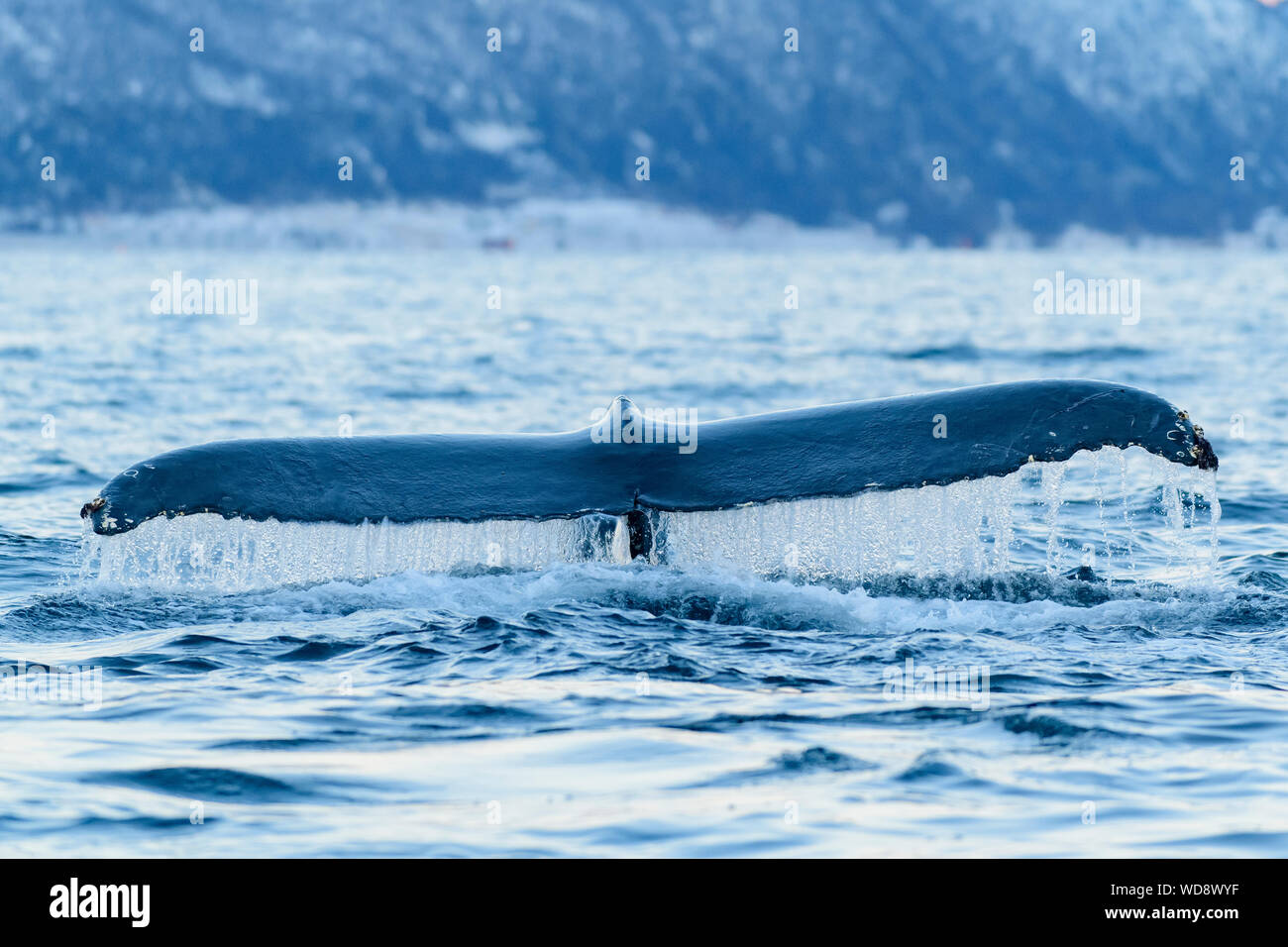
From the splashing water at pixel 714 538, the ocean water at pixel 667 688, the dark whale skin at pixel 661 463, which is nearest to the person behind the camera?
the ocean water at pixel 667 688

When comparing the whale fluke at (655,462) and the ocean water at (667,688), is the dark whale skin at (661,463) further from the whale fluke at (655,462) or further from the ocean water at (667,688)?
the ocean water at (667,688)

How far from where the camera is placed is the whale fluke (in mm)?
7258

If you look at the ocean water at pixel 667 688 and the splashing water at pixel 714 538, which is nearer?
the ocean water at pixel 667 688

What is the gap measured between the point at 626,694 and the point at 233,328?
3490 centimetres

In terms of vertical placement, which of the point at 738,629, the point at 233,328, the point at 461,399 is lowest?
the point at 738,629

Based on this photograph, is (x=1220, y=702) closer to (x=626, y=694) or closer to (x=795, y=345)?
(x=626, y=694)

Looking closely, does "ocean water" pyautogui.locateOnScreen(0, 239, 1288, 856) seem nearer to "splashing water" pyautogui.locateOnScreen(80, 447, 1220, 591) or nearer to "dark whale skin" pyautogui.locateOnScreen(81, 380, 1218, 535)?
"splashing water" pyautogui.locateOnScreen(80, 447, 1220, 591)

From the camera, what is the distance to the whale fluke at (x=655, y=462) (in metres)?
7.26

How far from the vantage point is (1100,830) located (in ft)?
19.2

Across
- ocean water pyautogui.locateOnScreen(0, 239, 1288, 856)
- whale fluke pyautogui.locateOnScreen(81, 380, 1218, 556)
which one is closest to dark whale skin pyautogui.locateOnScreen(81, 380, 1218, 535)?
whale fluke pyautogui.locateOnScreen(81, 380, 1218, 556)

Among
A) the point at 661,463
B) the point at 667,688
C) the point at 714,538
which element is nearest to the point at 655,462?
the point at 661,463

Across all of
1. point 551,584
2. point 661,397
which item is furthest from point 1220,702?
point 661,397

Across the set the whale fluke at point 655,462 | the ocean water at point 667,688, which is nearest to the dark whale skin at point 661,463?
the whale fluke at point 655,462
